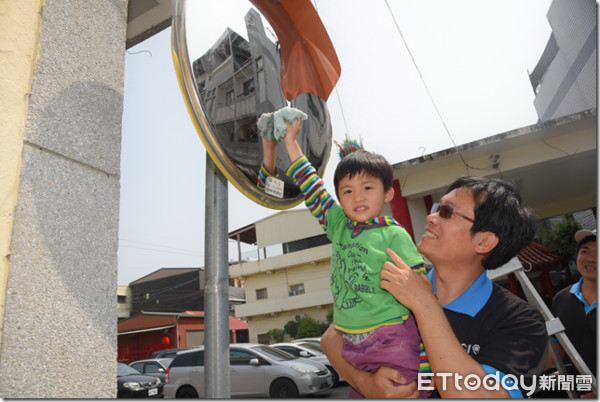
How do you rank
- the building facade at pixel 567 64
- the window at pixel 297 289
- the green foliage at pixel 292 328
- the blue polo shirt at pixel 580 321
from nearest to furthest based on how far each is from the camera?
the blue polo shirt at pixel 580 321 < the building facade at pixel 567 64 < the green foliage at pixel 292 328 < the window at pixel 297 289

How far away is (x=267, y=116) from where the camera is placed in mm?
1621

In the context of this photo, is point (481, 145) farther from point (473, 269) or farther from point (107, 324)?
point (107, 324)

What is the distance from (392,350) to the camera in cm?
120

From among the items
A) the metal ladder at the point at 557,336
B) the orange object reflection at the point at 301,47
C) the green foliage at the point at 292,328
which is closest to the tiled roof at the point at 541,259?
the metal ladder at the point at 557,336

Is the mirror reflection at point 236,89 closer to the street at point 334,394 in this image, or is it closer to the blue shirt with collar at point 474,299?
the blue shirt with collar at point 474,299

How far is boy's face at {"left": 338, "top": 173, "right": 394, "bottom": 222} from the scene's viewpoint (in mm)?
1413

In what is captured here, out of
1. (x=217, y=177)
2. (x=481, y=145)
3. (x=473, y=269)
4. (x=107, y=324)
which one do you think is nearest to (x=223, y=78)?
(x=217, y=177)

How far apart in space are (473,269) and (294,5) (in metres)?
1.60

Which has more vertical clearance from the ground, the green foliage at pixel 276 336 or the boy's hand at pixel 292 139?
the boy's hand at pixel 292 139

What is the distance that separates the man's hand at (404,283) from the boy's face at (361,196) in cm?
19

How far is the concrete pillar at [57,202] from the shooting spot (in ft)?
3.64

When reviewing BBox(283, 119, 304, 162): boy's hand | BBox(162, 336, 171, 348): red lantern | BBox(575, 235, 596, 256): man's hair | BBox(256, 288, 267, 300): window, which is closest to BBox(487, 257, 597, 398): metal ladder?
BBox(575, 235, 596, 256): man's hair

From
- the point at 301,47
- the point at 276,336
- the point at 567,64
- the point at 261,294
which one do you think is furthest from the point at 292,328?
the point at 567,64

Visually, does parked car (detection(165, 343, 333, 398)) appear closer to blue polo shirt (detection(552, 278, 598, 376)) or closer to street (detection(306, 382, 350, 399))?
street (detection(306, 382, 350, 399))
